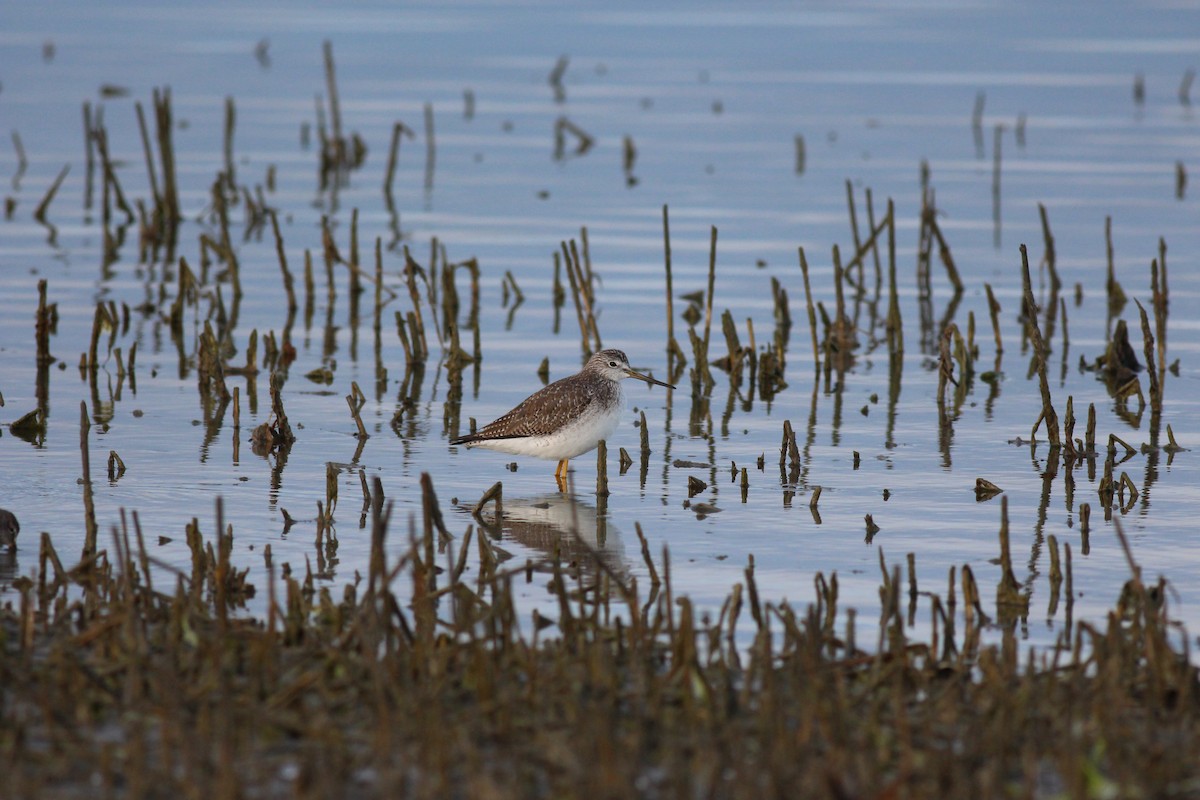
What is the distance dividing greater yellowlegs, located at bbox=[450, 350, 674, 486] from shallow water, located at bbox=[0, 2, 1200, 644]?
29cm

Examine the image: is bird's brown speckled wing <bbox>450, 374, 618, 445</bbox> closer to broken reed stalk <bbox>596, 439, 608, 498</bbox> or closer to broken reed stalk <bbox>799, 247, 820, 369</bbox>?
broken reed stalk <bbox>596, 439, 608, 498</bbox>

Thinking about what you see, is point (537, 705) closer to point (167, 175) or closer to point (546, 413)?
point (546, 413)

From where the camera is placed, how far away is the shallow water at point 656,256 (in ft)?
33.4

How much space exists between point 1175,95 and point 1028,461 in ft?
79.2

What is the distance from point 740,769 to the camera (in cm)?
533

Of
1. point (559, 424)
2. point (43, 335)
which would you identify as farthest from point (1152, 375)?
point (43, 335)

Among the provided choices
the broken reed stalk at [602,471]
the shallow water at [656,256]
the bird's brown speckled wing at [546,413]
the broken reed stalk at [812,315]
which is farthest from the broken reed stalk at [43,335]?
the broken reed stalk at [812,315]

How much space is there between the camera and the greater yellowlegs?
11.5 meters

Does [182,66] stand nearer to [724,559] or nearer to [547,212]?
[547,212]

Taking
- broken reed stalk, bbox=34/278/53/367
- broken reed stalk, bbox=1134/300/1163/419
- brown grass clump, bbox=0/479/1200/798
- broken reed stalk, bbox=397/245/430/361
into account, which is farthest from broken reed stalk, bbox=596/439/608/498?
broken reed stalk, bbox=34/278/53/367

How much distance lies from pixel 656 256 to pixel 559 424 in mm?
9309

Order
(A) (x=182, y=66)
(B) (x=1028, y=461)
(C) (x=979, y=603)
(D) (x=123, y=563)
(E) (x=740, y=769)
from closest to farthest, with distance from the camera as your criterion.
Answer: (E) (x=740, y=769), (D) (x=123, y=563), (C) (x=979, y=603), (B) (x=1028, y=461), (A) (x=182, y=66)

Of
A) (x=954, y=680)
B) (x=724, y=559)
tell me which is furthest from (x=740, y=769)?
(x=724, y=559)

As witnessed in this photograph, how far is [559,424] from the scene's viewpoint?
1149cm
